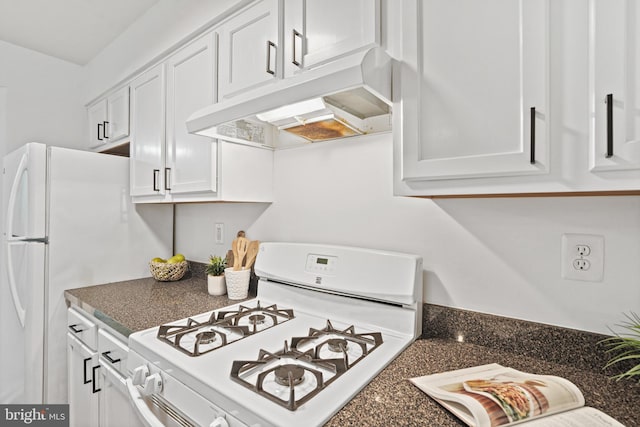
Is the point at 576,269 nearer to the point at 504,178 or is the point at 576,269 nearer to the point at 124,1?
the point at 504,178

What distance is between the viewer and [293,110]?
111 cm

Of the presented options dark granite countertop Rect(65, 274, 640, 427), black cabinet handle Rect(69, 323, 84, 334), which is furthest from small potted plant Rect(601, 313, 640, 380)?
black cabinet handle Rect(69, 323, 84, 334)

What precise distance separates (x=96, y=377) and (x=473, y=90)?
1800mm

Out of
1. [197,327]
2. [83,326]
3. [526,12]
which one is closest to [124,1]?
[83,326]

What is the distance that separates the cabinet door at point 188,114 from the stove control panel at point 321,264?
1.77 ft

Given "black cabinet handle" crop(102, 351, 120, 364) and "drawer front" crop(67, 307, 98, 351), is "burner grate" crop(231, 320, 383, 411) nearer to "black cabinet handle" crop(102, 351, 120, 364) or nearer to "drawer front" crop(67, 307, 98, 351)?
"black cabinet handle" crop(102, 351, 120, 364)

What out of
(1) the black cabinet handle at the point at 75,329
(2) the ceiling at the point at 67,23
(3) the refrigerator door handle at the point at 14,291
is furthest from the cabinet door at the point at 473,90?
(3) the refrigerator door handle at the point at 14,291

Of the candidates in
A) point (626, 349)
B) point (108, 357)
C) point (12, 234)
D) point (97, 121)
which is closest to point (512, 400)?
point (626, 349)

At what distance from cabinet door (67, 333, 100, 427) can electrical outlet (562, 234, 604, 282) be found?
1801mm

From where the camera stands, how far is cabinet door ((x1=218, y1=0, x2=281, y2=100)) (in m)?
1.21

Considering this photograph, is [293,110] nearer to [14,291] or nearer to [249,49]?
[249,49]

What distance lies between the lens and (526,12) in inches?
28.8

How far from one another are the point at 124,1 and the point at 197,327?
192 cm

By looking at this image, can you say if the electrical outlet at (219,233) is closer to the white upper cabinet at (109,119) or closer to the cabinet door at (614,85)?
the white upper cabinet at (109,119)
